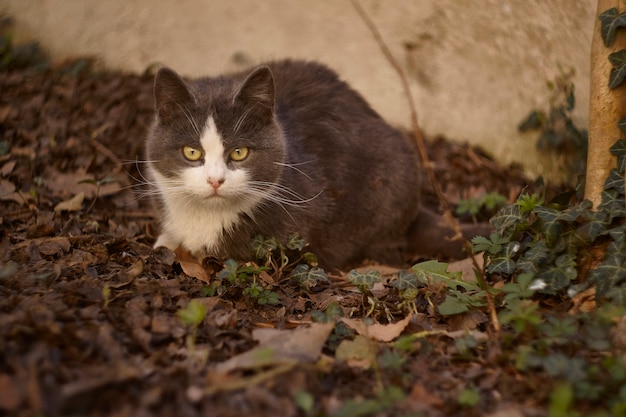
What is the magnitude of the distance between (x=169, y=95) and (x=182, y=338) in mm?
1593

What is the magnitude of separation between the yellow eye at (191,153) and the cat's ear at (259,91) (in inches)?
15.6

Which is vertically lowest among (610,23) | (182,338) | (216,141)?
(182,338)

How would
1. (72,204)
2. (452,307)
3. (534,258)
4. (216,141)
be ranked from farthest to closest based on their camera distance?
(72,204) → (216,141) → (534,258) → (452,307)

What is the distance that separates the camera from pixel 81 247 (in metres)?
3.81

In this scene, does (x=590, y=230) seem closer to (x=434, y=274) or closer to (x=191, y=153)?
(x=434, y=274)

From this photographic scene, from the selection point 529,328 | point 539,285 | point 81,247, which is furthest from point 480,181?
point 81,247

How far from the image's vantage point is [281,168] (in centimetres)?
397

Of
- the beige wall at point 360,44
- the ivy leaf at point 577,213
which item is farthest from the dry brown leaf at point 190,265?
the beige wall at point 360,44

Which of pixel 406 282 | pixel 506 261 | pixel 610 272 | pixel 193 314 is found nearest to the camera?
pixel 193 314

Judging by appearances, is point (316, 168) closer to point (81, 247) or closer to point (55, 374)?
point (81, 247)

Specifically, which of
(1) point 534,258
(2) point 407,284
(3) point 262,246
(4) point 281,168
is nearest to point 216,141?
(4) point 281,168

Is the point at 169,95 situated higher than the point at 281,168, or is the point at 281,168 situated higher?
the point at 169,95

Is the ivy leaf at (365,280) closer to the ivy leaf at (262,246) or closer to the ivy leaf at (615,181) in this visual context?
the ivy leaf at (262,246)

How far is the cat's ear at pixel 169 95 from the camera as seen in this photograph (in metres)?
3.64
